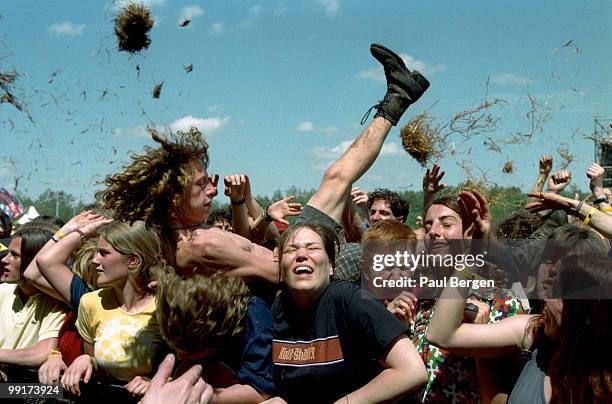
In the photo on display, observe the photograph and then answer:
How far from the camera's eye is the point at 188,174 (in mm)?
3654

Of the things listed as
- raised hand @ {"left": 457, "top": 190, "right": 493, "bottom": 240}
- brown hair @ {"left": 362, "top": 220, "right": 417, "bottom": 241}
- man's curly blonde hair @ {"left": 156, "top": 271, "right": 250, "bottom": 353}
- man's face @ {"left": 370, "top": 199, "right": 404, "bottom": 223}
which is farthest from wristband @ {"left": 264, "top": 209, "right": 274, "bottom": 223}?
raised hand @ {"left": 457, "top": 190, "right": 493, "bottom": 240}

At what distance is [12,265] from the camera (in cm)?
480

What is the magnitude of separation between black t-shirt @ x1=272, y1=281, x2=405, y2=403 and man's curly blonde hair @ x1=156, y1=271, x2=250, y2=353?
29 cm

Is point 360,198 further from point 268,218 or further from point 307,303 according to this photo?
point 307,303

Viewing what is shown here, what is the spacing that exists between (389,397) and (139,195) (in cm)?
189

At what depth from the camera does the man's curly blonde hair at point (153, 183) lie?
361 cm

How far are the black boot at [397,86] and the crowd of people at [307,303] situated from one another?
11 mm

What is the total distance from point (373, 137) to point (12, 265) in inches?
116

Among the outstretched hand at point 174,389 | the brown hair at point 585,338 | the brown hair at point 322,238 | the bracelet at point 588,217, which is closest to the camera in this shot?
the outstretched hand at point 174,389

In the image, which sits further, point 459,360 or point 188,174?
point 188,174

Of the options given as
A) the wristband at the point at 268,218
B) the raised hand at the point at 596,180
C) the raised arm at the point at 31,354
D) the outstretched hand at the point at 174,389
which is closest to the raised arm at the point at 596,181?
the raised hand at the point at 596,180

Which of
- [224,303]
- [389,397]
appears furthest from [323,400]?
[224,303]

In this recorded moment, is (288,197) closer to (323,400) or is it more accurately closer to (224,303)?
(224,303)

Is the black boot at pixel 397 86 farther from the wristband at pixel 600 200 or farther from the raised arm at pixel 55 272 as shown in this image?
the raised arm at pixel 55 272
